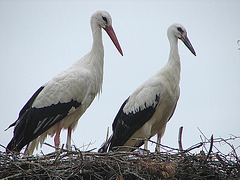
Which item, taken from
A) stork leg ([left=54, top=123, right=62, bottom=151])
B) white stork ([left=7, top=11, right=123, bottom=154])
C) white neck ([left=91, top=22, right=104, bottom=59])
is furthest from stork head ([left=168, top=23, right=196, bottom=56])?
stork leg ([left=54, top=123, right=62, bottom=151])

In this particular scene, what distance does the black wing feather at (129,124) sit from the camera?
7.14 metres

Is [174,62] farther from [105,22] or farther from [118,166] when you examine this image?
[118,166]

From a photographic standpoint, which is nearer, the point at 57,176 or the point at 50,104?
the point at 57,176

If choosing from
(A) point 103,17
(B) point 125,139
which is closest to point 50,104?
(B) point 125,139

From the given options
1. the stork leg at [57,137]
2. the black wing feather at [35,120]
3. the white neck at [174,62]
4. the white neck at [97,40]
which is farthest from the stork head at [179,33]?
the stork leg at [57,137]

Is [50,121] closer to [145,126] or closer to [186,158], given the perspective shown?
[145,126]

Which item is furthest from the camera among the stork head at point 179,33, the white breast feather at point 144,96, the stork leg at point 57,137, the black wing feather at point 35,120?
the stork head at point 179,33

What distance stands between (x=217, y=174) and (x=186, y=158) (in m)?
0.45

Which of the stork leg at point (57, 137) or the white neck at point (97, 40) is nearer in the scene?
the stork leg at point (57, 137)

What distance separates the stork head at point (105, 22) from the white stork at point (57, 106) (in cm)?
82

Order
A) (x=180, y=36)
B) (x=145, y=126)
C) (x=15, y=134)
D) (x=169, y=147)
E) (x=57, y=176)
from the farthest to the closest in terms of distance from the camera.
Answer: (x=180, y=36), (x=145, y=126), (x=15, y=134), (x=169, y=147), (x=57, y=176)

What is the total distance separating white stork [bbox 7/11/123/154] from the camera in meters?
6.62

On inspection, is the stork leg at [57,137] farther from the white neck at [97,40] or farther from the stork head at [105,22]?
the stork head at [105,22]

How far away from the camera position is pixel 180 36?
776 centimetres
